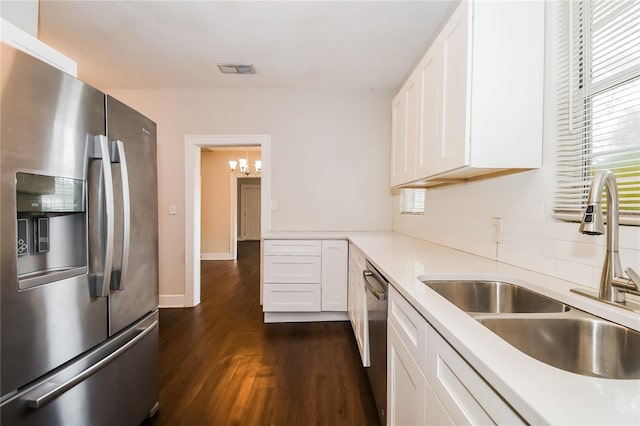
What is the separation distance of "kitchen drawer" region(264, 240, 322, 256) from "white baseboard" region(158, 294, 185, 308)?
1.36 metres

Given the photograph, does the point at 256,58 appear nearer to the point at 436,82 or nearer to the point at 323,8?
the point at 323,8

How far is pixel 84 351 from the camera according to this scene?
1.19 m

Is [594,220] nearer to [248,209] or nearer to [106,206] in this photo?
[106,206]

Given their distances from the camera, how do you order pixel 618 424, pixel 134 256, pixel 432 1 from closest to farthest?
pixel 618 424, pixel 134 256, pixel 432 1

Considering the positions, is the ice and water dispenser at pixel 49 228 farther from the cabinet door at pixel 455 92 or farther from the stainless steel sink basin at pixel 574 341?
the cabinet door at pixel 455 92

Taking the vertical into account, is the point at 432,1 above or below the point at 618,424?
above

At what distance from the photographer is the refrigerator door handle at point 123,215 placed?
132 cm

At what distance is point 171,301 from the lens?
355 cm

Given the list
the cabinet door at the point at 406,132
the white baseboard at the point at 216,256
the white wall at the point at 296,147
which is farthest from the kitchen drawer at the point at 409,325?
the white baseboard at the point at 216,256

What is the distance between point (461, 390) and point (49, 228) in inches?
55.0

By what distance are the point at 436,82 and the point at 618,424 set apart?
1613 millimetres

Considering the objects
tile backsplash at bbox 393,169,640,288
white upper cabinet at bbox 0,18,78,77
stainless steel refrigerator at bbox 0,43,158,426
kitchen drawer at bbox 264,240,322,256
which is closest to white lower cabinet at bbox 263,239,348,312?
kitchen drawer at bbox 264,240,322,256

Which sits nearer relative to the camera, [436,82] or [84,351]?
[84,351]

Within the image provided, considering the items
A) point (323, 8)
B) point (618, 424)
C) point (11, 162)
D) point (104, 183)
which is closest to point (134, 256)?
point (104, 183)
